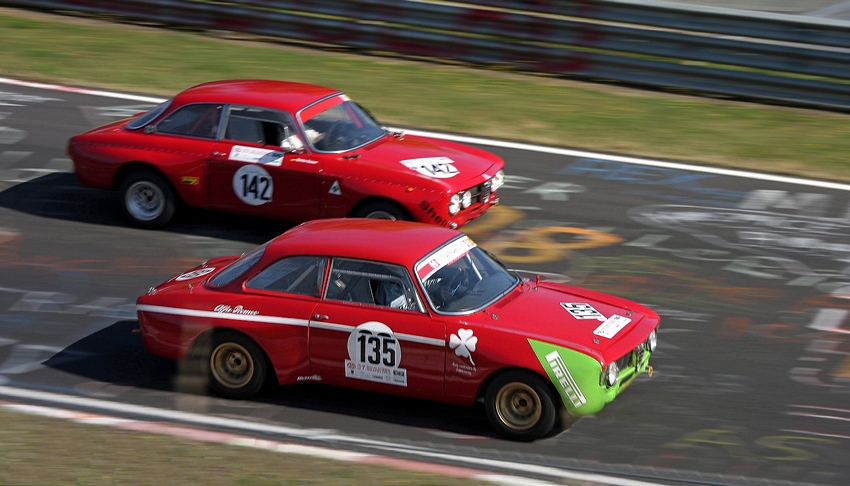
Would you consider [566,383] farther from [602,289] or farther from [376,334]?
[602,289]

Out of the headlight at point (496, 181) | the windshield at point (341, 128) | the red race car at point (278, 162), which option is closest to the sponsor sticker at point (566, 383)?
the red race car at point (278, 162)

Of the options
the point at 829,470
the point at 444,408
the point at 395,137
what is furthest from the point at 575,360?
the point at 395,137

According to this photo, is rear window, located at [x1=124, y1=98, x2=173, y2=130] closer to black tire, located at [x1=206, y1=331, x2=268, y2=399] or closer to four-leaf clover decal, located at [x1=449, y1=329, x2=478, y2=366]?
black tire, located at [x1=206, y1=331, x2=268, y2=399]

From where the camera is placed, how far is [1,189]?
11562mm

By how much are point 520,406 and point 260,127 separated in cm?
474

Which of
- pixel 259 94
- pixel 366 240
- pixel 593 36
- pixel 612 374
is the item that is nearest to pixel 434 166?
pixel 259 94

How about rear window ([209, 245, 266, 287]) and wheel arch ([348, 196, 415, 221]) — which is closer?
rear window ([209, 245, 266, 287])

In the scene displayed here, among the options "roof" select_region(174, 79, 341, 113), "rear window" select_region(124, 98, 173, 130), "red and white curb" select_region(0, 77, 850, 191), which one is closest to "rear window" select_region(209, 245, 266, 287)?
"roof" select_region(174, 79, 341, 113)

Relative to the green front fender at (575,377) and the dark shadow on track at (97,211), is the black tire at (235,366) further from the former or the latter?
the dark shadow on track at (97,211)

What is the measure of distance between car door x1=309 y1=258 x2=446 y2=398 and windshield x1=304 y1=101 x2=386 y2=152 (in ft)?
10.8

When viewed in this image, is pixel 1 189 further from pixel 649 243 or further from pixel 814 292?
pixel 814 292

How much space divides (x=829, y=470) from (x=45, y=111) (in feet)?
36.6

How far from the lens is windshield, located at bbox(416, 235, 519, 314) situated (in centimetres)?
679

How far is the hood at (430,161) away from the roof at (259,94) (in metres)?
0.80
